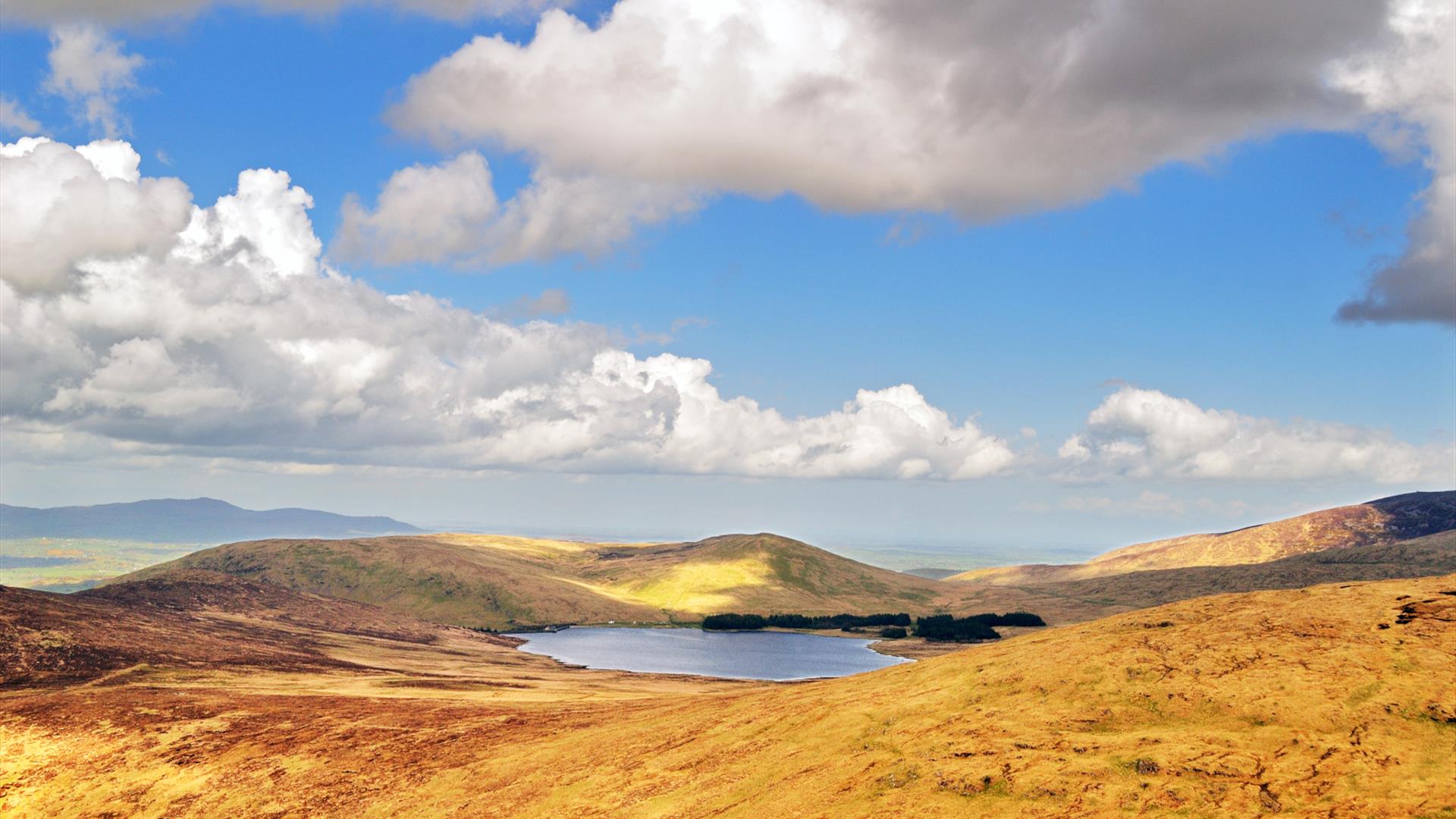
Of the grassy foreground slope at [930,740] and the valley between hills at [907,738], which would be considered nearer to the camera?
the grassy foreground slope at [930,740]

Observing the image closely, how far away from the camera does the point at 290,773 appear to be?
65.5 m

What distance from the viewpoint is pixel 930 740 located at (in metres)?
49.2

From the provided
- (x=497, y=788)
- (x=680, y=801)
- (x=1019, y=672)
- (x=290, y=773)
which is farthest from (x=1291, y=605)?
(x=290, y=773)

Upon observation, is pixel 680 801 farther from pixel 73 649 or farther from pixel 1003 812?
pixel 73 649

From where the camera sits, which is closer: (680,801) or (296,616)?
(680,801)

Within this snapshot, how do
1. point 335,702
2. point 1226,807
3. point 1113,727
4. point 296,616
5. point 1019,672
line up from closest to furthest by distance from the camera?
point 1226,807
point 1113,727
point 1019,672
point 335,702
point 296,616

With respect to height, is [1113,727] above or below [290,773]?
above

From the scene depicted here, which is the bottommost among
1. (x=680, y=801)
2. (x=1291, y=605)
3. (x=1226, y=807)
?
(x=680, y=801)

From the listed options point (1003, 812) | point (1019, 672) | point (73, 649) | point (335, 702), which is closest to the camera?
point (1003, 812)

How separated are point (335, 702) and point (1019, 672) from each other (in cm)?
6359

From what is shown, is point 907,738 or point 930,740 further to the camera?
point 907,738

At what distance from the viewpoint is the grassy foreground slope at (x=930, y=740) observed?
39156 mm

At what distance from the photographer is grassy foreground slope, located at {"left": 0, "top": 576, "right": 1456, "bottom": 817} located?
39.2 m

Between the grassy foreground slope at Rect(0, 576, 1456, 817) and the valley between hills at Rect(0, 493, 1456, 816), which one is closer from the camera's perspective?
the grassy foreground slope at Rect(0, 576, 1456, 817)
